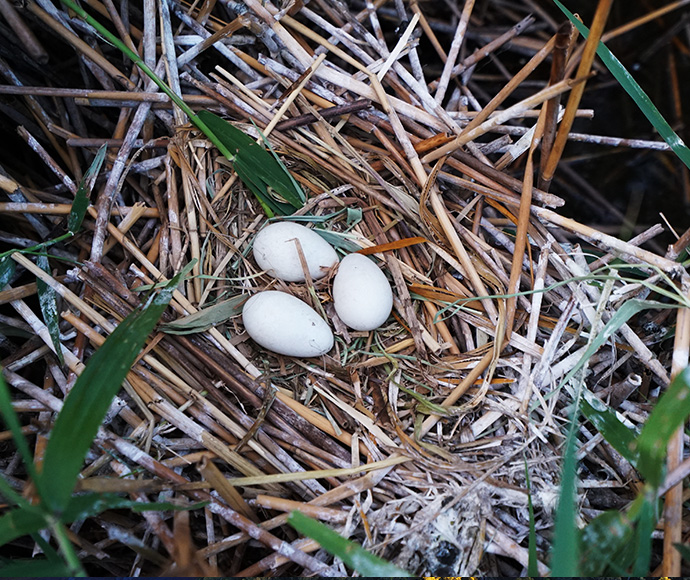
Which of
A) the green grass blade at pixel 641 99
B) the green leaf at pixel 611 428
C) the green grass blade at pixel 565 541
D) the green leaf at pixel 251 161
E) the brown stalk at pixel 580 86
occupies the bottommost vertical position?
the green grass blade at pixel 565 541

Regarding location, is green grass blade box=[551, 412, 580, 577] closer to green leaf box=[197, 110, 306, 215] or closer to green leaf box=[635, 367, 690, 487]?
green leaf box=[635, 367, 690, 487]

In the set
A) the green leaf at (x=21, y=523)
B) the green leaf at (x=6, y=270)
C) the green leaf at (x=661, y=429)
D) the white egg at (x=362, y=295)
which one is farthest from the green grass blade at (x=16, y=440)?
the green leaf at (x=661, y=429)

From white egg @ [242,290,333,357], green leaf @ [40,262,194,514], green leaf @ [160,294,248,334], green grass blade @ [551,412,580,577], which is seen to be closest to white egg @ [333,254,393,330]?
white egg @ [242,290,333,357]

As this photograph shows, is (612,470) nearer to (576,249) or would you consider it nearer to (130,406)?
(576,249)

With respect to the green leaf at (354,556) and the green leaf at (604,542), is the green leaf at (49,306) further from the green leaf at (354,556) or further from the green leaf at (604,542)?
the green leaf at (604,542)

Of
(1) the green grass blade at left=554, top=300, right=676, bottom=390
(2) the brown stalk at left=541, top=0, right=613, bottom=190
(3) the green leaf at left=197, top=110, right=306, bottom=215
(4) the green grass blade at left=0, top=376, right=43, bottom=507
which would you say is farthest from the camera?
(3) the green leaf at left=197, top=110, right=306, bottom=215

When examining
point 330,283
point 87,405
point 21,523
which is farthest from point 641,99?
point 21,523

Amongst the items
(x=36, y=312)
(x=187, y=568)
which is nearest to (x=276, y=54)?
(x=36, y=312)
